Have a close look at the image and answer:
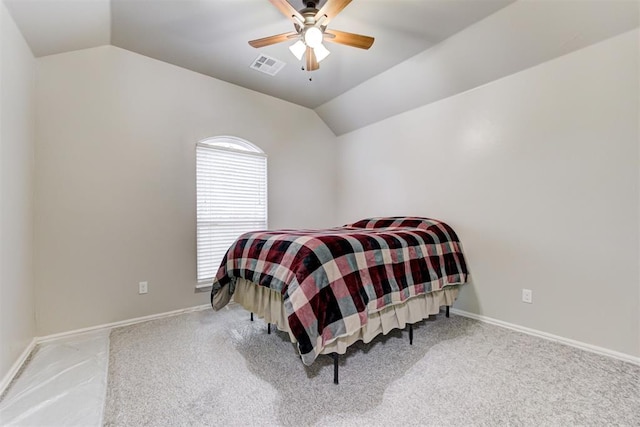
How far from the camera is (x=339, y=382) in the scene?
1664 millimetres

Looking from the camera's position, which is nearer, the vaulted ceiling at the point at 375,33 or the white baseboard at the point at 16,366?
the white baseboard at the point at 16,366

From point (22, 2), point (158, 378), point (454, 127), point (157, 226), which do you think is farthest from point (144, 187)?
point (454, 127)

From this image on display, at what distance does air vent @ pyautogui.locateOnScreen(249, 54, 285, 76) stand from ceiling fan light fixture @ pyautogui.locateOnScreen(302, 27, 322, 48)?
99 cm

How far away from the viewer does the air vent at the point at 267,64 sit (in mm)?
2789

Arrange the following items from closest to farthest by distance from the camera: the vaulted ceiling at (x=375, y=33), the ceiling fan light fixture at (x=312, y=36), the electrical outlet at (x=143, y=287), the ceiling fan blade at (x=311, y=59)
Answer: the ceiling fan light fixture at (x=312, y=36) → the vaulted ceiling at (x=375, y=33) → the ceiling fan blade at (x=311, y=59) → the electrical outlet at (x=143, y=287)

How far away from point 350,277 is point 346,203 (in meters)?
2.59

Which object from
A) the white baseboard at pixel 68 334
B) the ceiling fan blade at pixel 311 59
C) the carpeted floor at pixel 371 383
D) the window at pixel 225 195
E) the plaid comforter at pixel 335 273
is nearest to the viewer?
the carpeted floor at pixel 371 383

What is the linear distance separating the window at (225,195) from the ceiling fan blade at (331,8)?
1.86 meters

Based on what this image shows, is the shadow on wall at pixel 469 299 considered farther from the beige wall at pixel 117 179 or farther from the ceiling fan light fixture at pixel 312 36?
the beige wall at pixel 117 179

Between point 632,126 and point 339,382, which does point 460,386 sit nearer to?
point 339,382

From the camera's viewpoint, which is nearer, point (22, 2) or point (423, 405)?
point (423, 405)

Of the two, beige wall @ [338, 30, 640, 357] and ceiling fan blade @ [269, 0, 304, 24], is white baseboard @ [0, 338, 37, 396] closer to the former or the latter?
ceiling fan blade @ [269, 0, 304, 24]

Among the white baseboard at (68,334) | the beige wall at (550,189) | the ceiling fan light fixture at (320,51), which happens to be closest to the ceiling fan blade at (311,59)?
the ceiling fan light fixture at (320,51)

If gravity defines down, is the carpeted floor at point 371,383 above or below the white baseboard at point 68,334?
below
